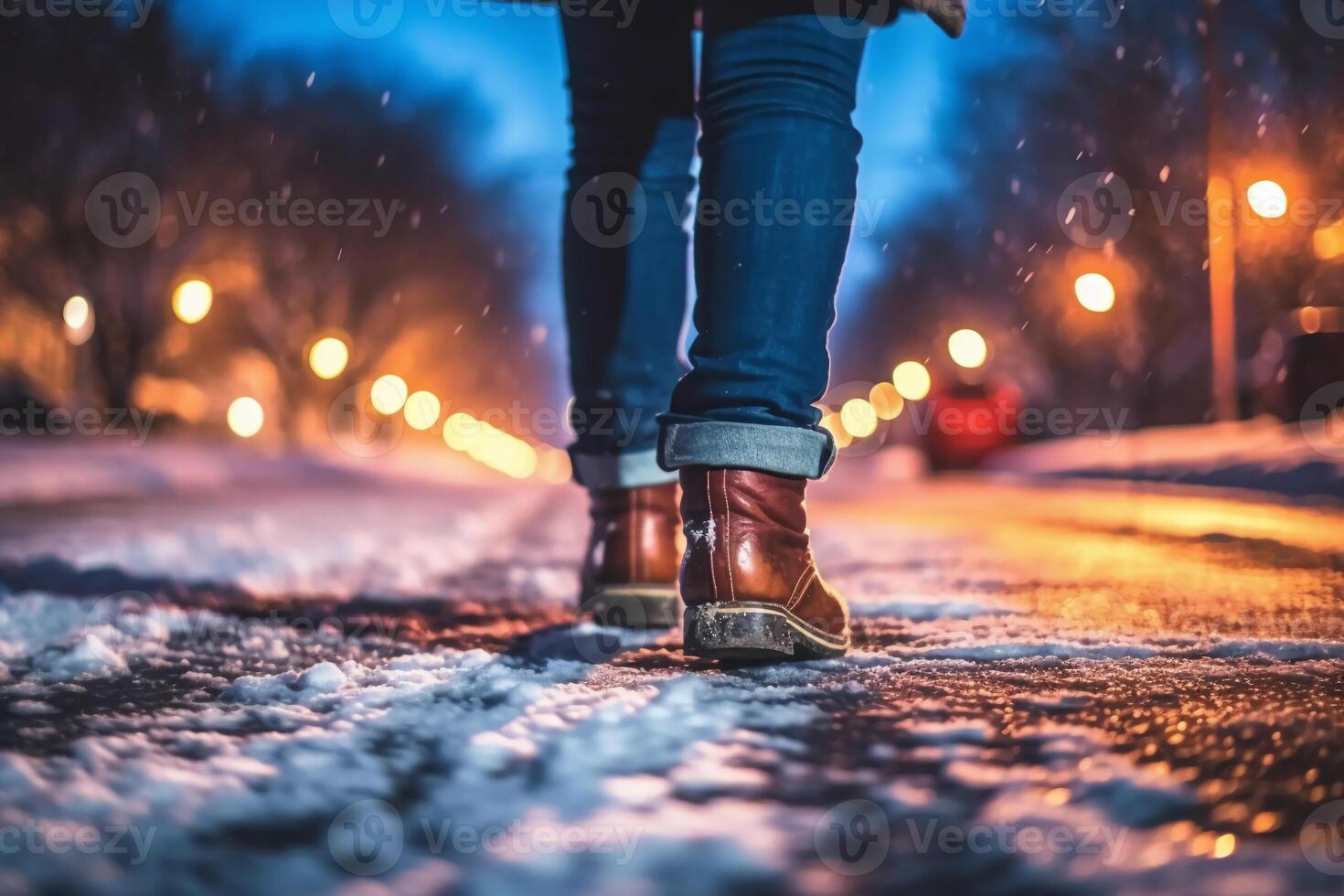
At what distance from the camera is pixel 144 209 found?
19.7 meters

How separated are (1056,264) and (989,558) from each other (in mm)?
23024

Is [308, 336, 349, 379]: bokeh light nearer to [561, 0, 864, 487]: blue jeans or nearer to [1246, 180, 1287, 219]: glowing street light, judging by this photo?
[1246, 180, 1287, 219]: glowing street light

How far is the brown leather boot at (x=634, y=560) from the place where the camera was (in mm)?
1992

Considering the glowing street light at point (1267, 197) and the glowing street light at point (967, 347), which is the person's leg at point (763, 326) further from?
the glowing street light at point (967, 347)

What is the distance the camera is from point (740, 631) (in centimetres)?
147

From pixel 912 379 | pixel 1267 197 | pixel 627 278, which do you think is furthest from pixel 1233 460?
pixel 912 379

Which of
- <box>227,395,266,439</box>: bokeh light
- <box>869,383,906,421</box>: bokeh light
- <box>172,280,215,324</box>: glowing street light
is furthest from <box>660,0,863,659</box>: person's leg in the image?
<box>869,383,906,421</box>: bokeh light

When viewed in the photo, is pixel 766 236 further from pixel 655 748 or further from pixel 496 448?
pixel 496 448

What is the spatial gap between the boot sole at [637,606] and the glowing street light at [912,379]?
4378 centimetres

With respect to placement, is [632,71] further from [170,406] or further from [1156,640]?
[170,406]

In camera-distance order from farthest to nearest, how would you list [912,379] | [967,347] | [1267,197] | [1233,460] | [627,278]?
[912,379], [967,347], [1267,197], [1233,460], [627,278]

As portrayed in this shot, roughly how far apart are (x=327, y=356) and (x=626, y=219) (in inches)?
1018

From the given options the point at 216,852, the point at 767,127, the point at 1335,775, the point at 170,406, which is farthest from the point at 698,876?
the point at 170,406

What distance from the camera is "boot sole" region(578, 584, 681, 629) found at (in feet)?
6.52
